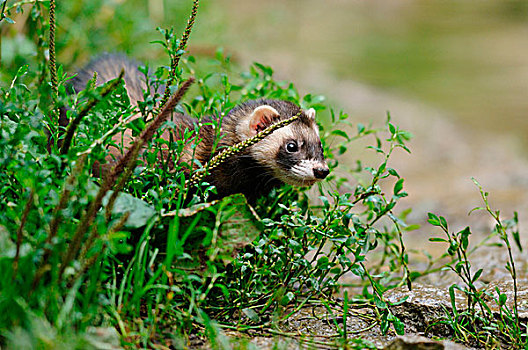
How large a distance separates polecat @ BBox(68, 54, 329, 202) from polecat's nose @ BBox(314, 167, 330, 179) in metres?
0.02

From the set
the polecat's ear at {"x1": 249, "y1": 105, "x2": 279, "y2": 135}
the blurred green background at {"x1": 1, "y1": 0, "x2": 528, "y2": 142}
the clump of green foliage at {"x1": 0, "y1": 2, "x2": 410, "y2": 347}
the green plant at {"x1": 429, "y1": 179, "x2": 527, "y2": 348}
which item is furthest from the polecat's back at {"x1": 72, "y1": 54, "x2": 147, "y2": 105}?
the green plant at {"x1": 429, "y1": 179, "x2": 527, "y2": 348}

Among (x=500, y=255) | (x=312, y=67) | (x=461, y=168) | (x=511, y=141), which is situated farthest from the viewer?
(x=312, y=67)

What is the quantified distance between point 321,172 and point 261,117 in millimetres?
425

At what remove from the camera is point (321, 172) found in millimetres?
2980

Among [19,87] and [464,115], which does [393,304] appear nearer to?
[19,87]

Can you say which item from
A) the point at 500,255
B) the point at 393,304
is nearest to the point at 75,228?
the point at 393,304

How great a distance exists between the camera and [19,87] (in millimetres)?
2324

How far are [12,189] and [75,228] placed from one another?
31cm

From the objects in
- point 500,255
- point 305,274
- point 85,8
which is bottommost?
point 500,255

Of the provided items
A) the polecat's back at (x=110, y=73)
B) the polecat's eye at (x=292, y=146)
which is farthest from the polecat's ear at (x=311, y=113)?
the polecat's back at (x=110, y=73)

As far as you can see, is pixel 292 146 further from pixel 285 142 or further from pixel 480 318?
pixel 480 318

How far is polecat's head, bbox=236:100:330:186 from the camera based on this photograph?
10.2 ft

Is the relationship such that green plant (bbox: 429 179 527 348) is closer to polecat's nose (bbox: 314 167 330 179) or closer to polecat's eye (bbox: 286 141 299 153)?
polecat's nose (bbox: 314 167 330 179)

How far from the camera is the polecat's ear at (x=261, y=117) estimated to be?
10.2ft
